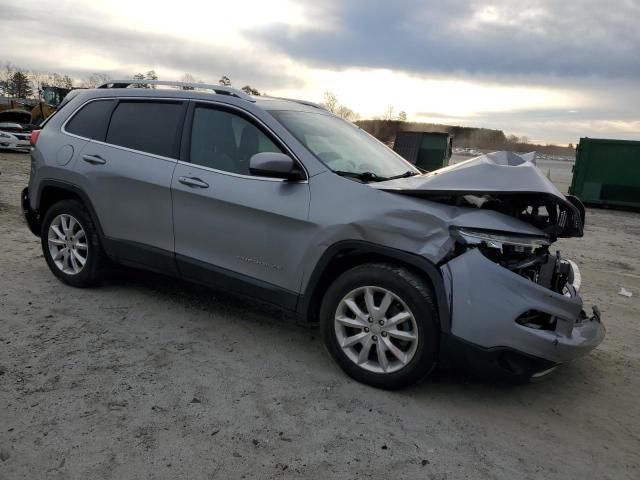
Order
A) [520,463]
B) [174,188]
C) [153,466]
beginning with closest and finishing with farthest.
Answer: [153,466], [520,463], [174,188]

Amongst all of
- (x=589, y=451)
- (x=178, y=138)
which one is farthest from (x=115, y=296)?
(x=589, y=451)

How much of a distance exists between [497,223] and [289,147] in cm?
145

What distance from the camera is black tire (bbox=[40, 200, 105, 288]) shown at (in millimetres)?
4445

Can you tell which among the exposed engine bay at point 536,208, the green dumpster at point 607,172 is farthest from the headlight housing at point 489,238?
the green dumpster at point 607,172

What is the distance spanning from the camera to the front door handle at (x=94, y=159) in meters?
4.27

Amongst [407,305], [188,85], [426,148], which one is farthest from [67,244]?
[426,148]

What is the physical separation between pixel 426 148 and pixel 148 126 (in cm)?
1481

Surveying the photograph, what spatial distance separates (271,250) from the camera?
3455 millimetres

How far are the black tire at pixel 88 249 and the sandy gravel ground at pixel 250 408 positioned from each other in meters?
0.23

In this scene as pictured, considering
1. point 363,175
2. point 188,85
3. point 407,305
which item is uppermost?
point 188,85

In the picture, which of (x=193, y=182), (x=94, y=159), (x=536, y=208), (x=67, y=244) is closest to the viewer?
Answer: (x=536, y=208)

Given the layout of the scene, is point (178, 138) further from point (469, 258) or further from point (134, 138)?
point (469, 258)

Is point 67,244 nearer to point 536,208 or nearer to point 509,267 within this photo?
point 509,267

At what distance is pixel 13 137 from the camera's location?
60.8 feet
